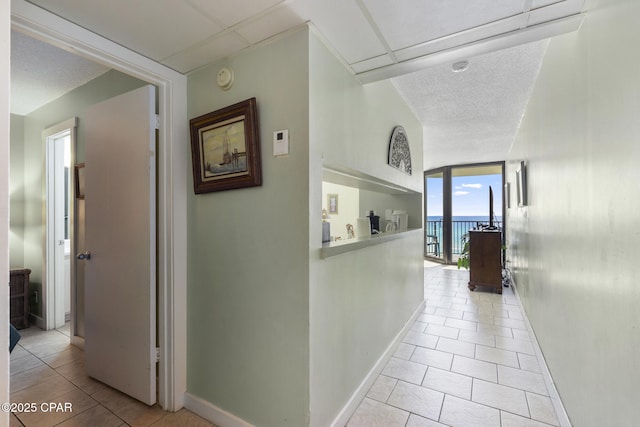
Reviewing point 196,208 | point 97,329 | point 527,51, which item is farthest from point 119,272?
point 527,51

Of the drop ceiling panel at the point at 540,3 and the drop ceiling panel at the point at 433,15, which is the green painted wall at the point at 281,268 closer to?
the drop ceiling panel at the point at 433,15

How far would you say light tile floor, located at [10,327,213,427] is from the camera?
170 centimetres

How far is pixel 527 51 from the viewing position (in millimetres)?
2100

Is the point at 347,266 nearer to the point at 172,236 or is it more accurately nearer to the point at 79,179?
the point at 172,236

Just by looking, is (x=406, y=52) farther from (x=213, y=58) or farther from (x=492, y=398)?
(x=492, y=398)

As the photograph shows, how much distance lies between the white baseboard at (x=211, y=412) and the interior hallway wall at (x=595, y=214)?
5.50 ft

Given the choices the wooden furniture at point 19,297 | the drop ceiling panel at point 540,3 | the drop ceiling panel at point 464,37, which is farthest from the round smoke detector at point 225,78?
the wooden furniture at point 19,297

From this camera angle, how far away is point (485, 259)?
4.60 m

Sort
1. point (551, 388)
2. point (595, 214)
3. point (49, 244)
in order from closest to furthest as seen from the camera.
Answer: point (595, 214)
point (551, 388)
point (49, 244)

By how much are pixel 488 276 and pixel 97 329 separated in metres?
5.03

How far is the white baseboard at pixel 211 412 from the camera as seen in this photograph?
160 centimetres

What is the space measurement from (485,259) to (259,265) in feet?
14.3

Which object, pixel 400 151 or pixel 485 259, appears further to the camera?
pixel 485 259

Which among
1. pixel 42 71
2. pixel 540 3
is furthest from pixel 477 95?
pixel 42 71
